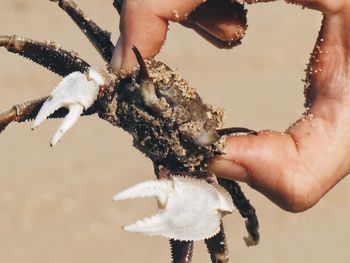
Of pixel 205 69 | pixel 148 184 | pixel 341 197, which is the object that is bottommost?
pixel 341 197

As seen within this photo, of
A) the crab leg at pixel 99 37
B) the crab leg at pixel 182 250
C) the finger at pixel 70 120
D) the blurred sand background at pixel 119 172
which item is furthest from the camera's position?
the blurred sand background at pixel 119 172

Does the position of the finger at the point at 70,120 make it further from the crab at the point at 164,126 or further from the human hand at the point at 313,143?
the human hand at the point at 313,143

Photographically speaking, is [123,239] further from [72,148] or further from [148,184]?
[148,184]

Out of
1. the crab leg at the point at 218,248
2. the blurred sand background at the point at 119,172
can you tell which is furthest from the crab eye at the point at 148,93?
the blurred sand background at the point at 119,172

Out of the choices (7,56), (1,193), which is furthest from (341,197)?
(7,56)

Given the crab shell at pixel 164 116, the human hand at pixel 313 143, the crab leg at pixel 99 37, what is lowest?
the human hand at pixel 313 143

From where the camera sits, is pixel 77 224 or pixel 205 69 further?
pixel 205 69

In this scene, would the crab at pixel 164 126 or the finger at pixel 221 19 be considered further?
the finger at pixel 221 19
